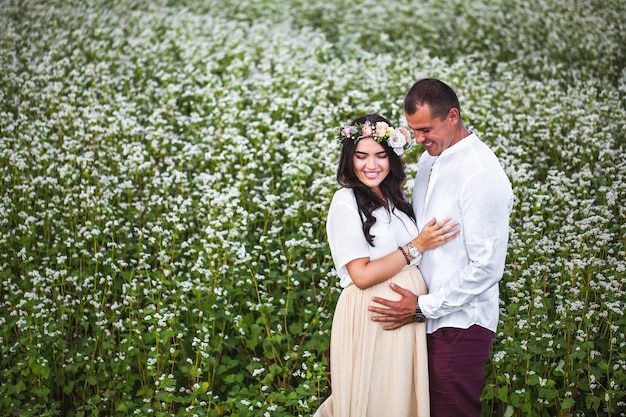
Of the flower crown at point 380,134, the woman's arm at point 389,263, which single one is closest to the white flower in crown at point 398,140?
the flower crown at point 380,134

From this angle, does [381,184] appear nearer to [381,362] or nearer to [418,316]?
[418,316]

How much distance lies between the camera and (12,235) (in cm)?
651

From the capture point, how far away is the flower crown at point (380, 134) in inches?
163

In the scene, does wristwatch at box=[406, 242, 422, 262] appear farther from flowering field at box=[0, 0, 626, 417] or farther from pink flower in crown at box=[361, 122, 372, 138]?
flowering field at box=[0, 0, 626, 417]

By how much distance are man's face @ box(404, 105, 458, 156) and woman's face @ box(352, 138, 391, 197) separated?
10.9 inches

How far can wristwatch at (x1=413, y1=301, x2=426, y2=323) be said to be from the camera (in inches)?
154

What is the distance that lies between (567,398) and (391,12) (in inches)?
411

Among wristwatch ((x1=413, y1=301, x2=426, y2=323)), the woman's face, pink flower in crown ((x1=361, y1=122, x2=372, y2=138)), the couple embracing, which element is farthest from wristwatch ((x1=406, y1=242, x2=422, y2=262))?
pink flower in crown ((x1=361, y1=122, x2=372, y2=138))

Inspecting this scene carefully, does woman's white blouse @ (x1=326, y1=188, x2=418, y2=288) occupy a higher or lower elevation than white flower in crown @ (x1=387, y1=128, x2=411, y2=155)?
lower

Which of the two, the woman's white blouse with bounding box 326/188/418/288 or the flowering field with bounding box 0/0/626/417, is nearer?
the woman's white blouse with bounding box 326/188/418/288

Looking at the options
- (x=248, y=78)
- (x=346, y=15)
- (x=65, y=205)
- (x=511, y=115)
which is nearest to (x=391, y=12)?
(x=346, y=15)

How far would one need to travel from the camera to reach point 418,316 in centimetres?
393

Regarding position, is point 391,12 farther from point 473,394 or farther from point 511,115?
point 473,394

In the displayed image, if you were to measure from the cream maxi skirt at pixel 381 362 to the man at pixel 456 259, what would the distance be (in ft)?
0.24
